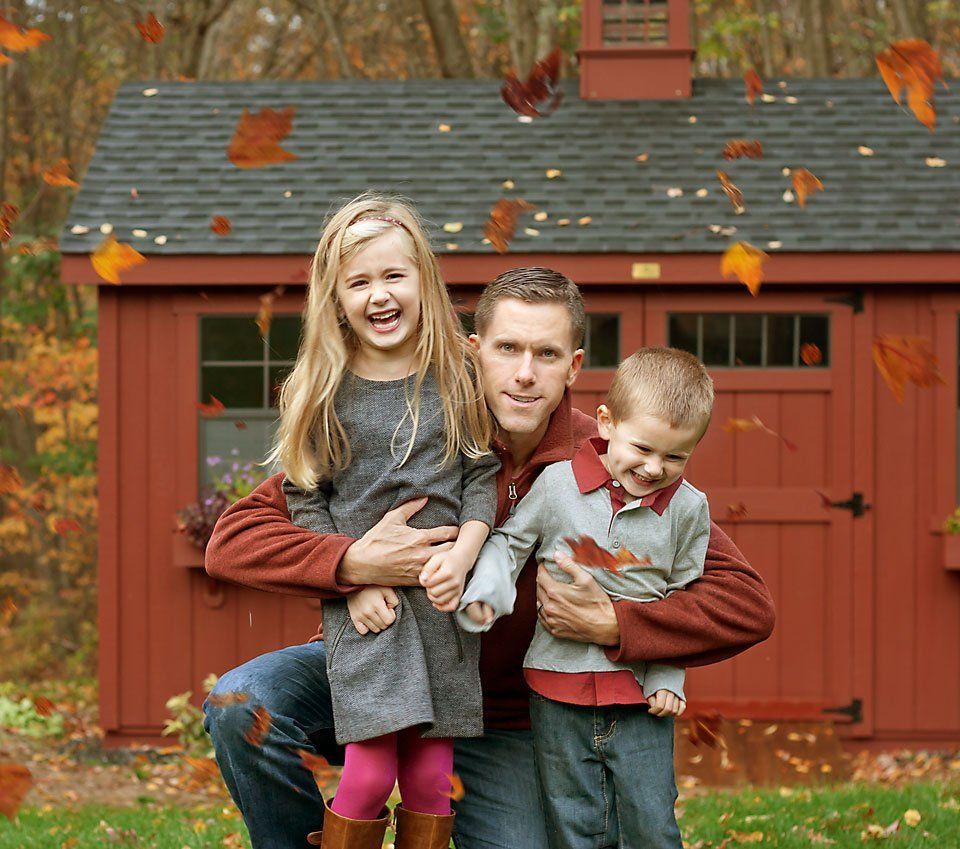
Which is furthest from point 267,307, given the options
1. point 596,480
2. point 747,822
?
point 596,480

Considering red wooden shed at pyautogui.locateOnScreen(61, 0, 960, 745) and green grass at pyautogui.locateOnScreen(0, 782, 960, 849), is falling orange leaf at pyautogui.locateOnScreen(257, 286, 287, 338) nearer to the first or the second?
red wooden shed at pyautogui.locateOnScreen(61, 0, 960, 745)

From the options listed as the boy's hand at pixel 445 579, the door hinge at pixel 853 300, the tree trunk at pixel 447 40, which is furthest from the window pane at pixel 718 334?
the tree trunk at pixel 447 40

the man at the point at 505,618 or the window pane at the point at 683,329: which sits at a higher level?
the window pane at the point at 683,329

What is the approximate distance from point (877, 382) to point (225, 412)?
12.2 ft

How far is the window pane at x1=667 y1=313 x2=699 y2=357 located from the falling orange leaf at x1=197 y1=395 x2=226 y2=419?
2.59 m

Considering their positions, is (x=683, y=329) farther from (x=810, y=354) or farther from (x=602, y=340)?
(x=810, y=354)

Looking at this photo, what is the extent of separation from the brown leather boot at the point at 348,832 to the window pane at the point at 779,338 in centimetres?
514

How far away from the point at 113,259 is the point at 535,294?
4.87 metres

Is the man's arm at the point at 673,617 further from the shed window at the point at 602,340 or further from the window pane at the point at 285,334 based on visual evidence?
the window pane at the point at 285,334

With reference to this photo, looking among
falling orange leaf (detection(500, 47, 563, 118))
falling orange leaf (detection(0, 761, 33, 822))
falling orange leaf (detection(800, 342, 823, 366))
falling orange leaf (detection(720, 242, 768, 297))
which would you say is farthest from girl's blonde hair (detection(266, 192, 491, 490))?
falling orange leaf (detection(500, 47, 563, 118))

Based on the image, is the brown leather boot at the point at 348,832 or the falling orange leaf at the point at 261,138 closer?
the brown leather boot at the point at 348,832

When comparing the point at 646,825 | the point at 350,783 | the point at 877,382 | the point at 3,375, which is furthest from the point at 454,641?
the point at 3,375

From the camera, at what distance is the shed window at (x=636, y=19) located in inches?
332

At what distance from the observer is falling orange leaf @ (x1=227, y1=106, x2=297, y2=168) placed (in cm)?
815
